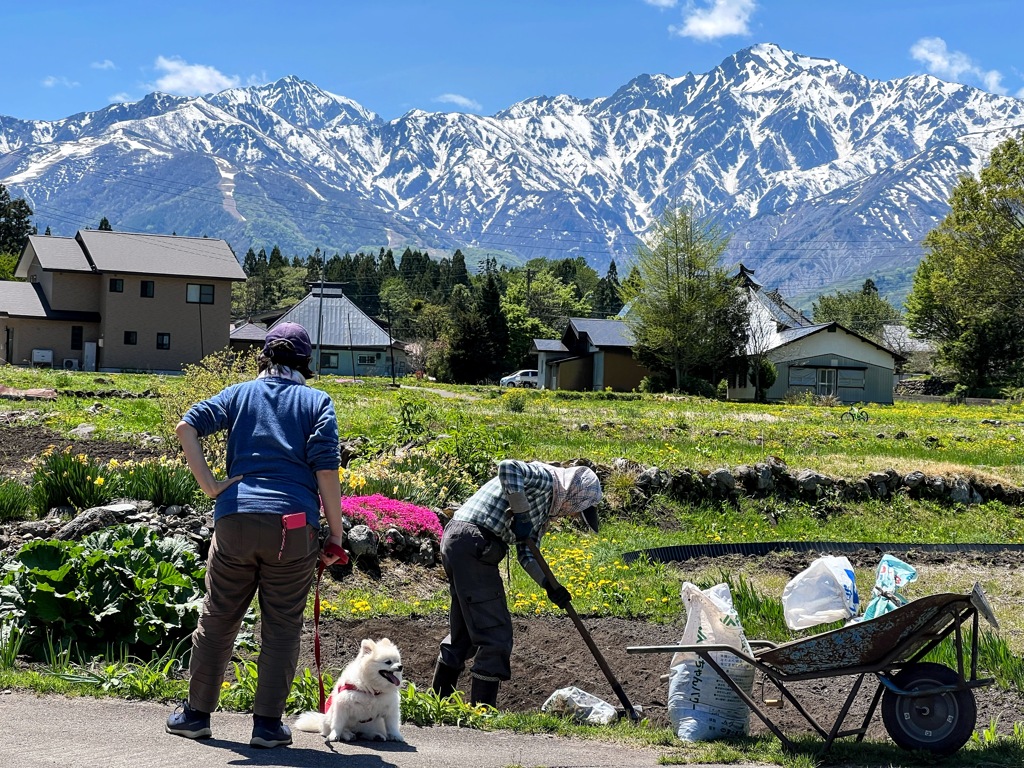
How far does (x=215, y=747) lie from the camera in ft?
16.8

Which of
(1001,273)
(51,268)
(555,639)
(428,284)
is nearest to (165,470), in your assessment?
Answer: (555,639)

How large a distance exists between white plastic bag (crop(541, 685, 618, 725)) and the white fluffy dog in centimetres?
129

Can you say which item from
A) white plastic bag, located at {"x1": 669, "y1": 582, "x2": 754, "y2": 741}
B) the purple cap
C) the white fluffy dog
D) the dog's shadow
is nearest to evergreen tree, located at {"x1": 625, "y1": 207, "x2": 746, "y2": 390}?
white plastic bag, located at {"x1": 669, "y1": 582, "x2": 754, "y2": 741}

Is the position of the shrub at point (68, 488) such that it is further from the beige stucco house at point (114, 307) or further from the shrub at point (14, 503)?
the beige stucco house at point (114, 307)

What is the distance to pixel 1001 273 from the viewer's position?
199 feet

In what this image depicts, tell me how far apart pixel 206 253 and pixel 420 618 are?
58615 millimetres

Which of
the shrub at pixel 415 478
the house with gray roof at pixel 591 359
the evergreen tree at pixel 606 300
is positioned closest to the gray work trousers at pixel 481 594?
the shrub at pixel 415 478

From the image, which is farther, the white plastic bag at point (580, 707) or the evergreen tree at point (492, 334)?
the evergreen tree at point (492, 334)

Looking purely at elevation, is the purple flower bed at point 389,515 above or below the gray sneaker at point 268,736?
above

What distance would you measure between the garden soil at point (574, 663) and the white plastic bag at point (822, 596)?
68 cm

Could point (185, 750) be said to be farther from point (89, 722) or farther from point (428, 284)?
point (428, 284)

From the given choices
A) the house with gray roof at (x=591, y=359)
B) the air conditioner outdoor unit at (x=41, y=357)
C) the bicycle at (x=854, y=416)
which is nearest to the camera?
the bicycle at (x=854, y=416)

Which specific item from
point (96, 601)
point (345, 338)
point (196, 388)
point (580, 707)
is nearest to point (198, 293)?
point (345, 338)

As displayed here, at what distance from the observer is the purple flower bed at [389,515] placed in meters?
11.0
